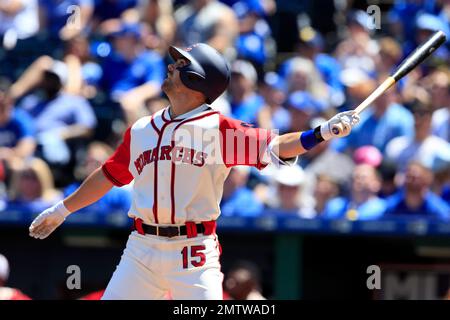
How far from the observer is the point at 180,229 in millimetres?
5605

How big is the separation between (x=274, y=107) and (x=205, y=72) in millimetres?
4476

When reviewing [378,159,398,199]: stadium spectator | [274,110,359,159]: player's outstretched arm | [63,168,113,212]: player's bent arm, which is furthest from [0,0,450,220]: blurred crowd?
[274,110,359,159]: player's outstretched arm

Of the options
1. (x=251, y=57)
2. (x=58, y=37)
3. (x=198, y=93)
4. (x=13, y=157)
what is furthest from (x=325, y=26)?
(x=198, y=93)

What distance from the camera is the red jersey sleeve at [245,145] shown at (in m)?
5.58

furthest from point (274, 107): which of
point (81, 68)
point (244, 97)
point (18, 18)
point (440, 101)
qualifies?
point (18, 18)

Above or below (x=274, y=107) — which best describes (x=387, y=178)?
below

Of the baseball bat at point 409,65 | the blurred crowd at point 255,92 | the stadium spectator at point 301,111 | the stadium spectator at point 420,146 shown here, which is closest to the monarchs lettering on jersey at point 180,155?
the baseball bat at point 409,65

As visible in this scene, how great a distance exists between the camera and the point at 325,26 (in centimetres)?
1135

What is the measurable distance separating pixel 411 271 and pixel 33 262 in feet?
10.1

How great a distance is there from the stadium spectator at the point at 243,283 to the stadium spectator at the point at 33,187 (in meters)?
2.10

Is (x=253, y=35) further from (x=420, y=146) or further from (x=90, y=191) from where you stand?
(x=90, y=191)

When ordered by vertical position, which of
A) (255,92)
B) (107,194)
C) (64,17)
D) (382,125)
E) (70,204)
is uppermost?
(64,17)

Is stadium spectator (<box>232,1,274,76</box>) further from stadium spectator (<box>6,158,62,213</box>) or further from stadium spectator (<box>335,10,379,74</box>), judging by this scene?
stadium spectator (<box>6,158,62,213</box>)

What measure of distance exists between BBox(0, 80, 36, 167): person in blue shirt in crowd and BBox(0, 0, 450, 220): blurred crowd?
1 cm
